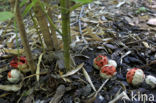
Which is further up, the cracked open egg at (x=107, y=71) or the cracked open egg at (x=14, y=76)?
the cracked open egg at (x=14, y=76)

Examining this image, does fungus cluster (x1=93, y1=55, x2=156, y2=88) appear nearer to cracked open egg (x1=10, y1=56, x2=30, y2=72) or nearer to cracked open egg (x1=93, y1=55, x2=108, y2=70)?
cracked open egg (x1=93, y1=55, x2=108, y2=70)

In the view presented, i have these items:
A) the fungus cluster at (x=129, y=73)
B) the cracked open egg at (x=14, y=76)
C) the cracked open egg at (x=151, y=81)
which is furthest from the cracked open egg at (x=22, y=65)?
the cracked open egg at (x=151, y=81)

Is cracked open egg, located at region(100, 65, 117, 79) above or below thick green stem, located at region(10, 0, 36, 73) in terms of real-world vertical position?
below

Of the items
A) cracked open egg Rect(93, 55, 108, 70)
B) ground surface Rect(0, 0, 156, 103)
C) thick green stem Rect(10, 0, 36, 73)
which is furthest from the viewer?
cracked open egg Rect(93, 55, 108, 70)

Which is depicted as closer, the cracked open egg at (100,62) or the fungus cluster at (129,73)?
the fungus cluster at (129,73)

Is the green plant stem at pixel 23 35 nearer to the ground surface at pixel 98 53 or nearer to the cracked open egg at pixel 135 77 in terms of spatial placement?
the ground surface at pixel 98 53

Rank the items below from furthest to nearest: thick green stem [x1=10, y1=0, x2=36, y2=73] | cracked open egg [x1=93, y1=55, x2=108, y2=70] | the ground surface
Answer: cracked open egg [x1=93, y1=55, x2=108, y2=70] → the ground surface → thick green stem [x1=10, y1=0, x2=36, y2=73]

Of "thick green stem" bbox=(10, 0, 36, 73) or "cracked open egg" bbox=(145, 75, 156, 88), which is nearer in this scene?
"thick green stem" bbox=(10, 0, 36, 73)

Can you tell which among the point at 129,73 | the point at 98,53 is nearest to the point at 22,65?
the point at 98,53

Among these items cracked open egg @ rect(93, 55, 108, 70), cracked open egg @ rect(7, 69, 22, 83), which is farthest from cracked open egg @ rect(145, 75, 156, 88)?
cracked open egg @ rect(7, 69, 22, 83)
